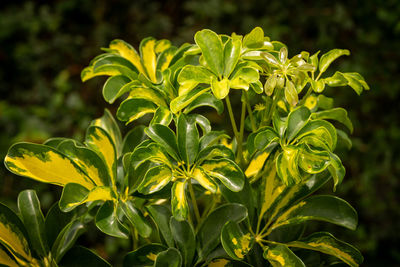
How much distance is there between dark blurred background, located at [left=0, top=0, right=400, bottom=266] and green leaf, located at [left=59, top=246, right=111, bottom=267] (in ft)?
4.50

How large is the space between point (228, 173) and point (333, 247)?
239 millimetres

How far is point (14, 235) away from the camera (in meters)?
0.72

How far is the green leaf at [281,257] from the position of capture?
638 millimetres

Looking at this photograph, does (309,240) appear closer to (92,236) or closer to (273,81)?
(273,81)

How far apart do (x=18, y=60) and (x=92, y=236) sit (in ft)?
4.36

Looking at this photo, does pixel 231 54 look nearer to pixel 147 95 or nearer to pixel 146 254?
pixel 147 95

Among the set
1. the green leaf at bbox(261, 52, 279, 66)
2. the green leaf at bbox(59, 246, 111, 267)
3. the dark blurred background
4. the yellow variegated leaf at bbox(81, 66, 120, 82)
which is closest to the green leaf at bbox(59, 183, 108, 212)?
the green leaf at bbox(59, 246, 111, 267)

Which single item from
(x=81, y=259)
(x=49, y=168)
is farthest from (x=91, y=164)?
(x=81, y=259)

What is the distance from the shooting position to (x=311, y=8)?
249 centimetres

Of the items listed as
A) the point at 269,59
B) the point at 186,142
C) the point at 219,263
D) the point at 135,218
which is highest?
the point at 269,59

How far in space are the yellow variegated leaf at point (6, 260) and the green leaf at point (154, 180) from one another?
0.31 meters

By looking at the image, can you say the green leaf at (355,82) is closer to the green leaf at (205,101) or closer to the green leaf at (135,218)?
the green leaf at (205,101)

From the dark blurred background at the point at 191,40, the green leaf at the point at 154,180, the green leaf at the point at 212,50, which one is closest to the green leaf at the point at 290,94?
the green leaf at the point at 212,50

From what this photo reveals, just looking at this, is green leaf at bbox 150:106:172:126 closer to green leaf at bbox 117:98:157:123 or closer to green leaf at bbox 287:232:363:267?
green leaf at bbox 117:98:157:123
